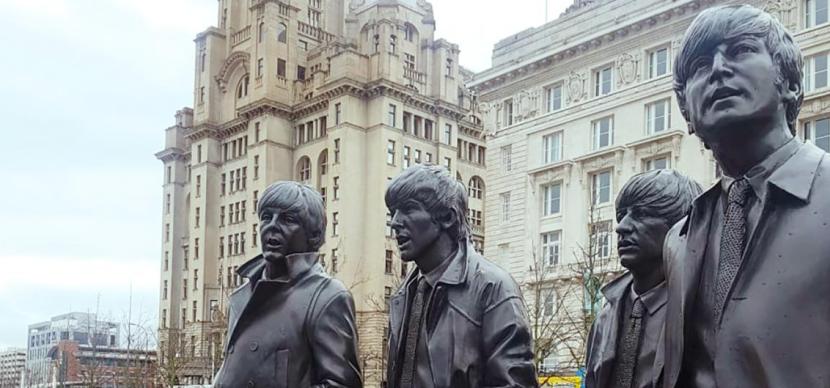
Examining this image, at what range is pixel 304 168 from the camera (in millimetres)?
66688

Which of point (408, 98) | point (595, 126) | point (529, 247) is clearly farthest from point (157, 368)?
point (408, 98)

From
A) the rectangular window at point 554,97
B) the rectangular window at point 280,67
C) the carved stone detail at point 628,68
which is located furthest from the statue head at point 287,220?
the rectangular window at point 280,67

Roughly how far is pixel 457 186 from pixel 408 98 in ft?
193

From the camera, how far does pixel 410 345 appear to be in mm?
4965

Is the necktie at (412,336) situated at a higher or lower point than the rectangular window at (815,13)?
lower

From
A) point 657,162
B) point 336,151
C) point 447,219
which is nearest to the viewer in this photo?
point 447,219

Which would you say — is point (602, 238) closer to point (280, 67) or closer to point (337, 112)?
point (337, 112)

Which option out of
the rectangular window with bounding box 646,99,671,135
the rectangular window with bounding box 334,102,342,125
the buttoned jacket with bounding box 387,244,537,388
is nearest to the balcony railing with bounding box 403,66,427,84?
the rectangular window with bounding box 334,102,342,125

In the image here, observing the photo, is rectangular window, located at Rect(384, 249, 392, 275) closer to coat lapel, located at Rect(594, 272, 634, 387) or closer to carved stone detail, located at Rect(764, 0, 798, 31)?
carved stone detail, located at Rect(764, 0, 798, 31)

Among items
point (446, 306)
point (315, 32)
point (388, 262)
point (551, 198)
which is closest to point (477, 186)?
point (388, 262)

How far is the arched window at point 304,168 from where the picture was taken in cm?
6606

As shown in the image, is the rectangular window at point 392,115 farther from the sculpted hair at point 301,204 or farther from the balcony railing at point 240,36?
the sculpted hair at point 301,204

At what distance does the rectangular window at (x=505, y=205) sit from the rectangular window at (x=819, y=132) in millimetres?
14971

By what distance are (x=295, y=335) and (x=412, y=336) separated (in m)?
0.89
